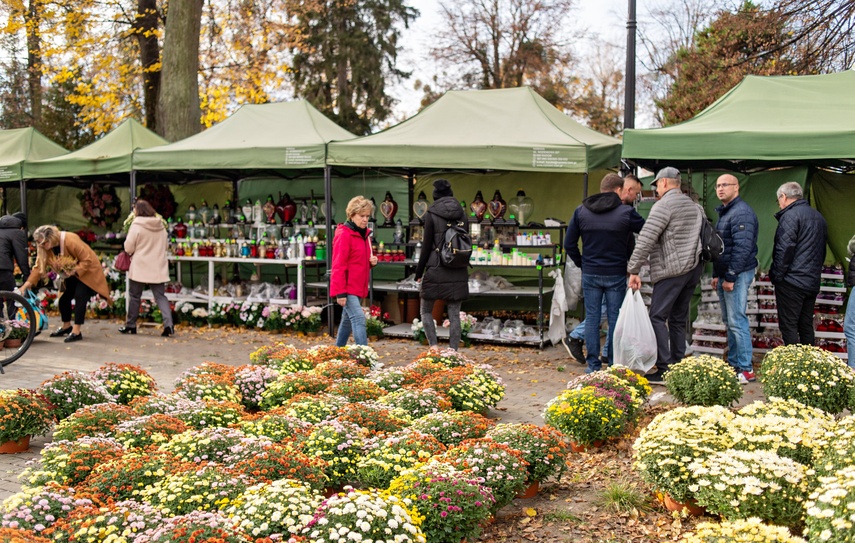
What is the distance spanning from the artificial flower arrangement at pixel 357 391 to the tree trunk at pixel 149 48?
14098 mm

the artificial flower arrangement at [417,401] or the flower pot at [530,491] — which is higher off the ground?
the artificial flower arrangement at [417,401]

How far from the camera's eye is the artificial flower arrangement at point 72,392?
5.86 meters

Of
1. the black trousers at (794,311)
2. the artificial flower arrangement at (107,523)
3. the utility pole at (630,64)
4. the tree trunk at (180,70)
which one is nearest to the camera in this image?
the artificial flower arrangement at (107,523)

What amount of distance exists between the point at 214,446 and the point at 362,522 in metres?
1.64

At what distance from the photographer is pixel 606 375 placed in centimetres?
591

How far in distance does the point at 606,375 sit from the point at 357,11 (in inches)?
945

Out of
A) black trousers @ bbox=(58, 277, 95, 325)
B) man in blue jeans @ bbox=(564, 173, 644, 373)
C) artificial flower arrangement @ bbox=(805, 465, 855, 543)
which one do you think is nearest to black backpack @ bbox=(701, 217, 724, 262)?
man in blue jeans @ bbox=(564, 173, 644, 373)

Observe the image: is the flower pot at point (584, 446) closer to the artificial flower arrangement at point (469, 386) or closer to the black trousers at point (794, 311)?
the artificial flower arrangement at point (469, 386)

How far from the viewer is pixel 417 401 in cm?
562

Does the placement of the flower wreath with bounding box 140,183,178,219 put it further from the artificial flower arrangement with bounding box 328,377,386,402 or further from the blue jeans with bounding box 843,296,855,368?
the blue jeans with bounding box 843,296,855,368

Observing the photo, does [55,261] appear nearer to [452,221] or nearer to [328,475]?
[452,221]

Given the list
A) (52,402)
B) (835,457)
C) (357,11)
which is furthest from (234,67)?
(835,457)

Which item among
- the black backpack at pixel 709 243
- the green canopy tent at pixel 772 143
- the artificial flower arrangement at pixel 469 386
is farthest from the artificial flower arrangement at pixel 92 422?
the green canopy tent at pixel 772 143

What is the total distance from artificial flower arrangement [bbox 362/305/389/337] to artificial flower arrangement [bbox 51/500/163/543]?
6.70 m
